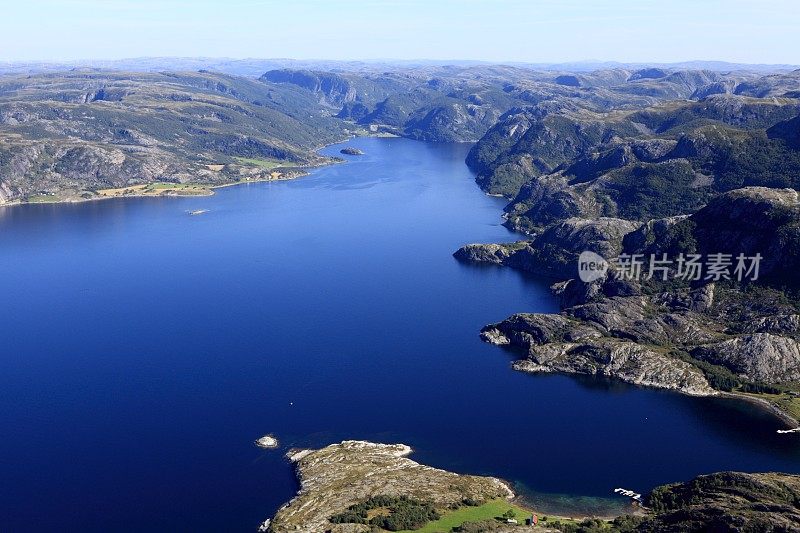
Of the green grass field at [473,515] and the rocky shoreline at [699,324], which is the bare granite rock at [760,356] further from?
the green grass field at [473,515]

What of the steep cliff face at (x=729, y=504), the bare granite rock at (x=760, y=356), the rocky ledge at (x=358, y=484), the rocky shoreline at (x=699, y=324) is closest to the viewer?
the steep cliff face at (x=729, y=504)

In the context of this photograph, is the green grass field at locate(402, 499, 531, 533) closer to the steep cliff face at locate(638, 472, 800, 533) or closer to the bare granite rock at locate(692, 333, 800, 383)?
the steep cliff face at locate(638, 472, 800, 533)

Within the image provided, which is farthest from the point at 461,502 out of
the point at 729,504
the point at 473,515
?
the point at 729,504

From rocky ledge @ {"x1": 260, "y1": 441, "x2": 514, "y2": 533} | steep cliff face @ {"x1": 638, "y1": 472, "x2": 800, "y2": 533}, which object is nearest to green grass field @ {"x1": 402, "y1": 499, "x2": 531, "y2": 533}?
rocky ledge @ {"x1": 260, "y1": 441, "x2": 514, "y2": 533}

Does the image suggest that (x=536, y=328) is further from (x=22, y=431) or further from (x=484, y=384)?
(x=22, y=431)

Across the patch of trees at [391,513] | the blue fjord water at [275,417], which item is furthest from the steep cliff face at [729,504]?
the patch of trees at [391,513]

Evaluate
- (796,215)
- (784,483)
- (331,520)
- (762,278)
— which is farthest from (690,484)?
(796,215)
